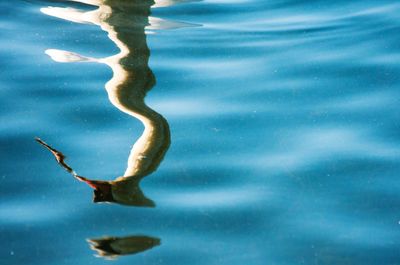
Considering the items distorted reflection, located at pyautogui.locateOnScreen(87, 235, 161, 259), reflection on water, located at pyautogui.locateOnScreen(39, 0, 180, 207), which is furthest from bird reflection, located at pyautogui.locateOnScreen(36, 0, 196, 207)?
distorted reflection, located at pyautogui.locateOnScreen(87, 235, 161, 259)

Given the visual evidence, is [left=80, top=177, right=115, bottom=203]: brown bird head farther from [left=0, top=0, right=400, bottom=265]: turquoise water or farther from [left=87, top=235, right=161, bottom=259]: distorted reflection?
[left=87, top=235, right=161, bottom=259]: distorted reflection

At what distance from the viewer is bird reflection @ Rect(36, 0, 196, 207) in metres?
2.96

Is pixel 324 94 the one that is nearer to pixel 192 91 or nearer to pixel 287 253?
pixel 192 91

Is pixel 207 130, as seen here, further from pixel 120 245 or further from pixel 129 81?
pixel 120 245

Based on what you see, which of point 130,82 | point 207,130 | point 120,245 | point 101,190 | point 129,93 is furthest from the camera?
point 130,82

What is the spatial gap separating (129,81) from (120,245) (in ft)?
4.28

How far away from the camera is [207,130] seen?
3314mm

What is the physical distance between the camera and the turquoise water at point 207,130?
2664 mm

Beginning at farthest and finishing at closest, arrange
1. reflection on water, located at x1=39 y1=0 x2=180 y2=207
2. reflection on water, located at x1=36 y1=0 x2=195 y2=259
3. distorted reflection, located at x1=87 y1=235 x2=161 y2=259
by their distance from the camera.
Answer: reflection on water, located at x1=39 y1=0 x2=180 y2=207
reflection on water, located at x1=36 y1=0 x2=195 y2=259
distorted reflection, located at x1=87 y1=235 x2=161 y2=259

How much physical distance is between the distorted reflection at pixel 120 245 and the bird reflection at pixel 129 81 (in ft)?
0.69

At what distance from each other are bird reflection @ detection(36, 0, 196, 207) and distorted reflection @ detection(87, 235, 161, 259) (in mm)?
212

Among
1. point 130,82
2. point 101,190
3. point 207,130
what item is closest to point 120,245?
point 101,190

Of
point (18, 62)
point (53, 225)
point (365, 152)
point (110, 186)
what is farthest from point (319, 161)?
point (18, 62)

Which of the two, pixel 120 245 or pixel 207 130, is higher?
pixel 207 130
